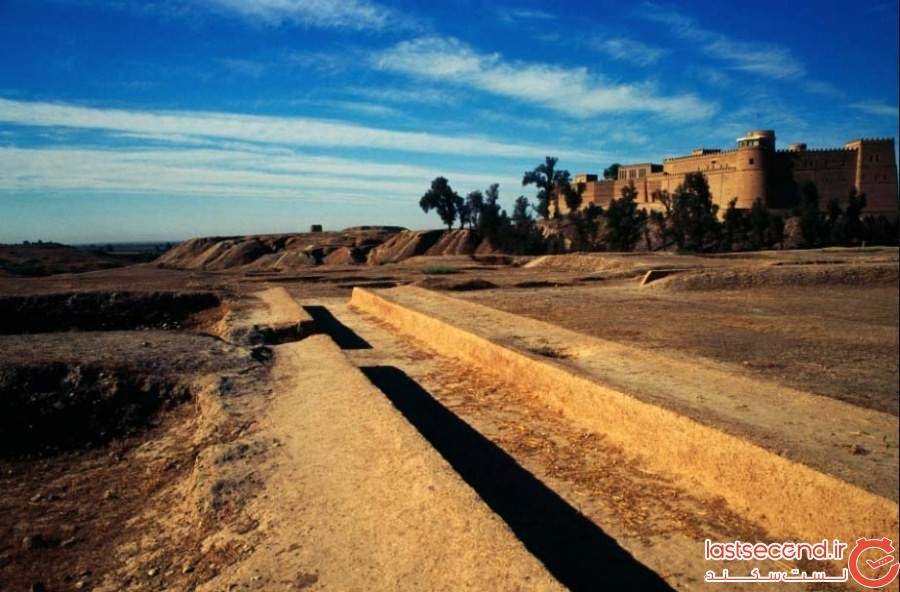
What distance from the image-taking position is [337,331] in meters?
Answer: 10.7

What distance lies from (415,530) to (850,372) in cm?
493

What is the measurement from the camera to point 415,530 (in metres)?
2.91

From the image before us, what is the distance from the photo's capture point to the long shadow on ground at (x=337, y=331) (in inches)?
374

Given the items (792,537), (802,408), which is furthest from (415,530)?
(802,408)

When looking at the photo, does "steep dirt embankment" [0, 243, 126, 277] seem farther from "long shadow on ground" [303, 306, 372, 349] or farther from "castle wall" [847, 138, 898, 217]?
"castle wall" [847, 138, 898, 217]

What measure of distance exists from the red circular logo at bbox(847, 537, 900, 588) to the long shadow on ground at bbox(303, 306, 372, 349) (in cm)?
706

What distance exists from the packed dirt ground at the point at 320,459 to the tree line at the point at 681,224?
24.1m

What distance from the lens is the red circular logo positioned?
268 cm

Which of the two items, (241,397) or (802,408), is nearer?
(802,408)

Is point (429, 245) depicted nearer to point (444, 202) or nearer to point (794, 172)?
point (444, 202)

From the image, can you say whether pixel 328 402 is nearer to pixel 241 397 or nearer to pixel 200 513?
pixel 241 397

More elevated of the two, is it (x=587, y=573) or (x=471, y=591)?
(x=471, y=591)

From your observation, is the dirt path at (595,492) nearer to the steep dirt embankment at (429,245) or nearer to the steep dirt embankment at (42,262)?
the steep dirt embankment at (42,262)

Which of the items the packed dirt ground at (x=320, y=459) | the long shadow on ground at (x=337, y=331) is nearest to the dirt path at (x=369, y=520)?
the packed dirt ground at (x=320, y=459)
